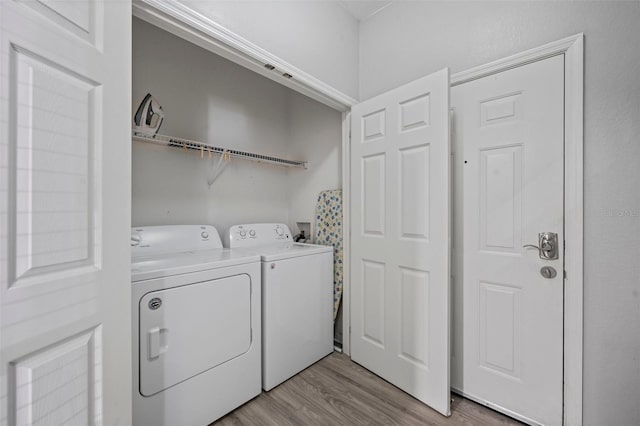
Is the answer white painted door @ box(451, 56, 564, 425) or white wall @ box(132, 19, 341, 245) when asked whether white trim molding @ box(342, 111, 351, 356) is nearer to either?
white wall @ box(132, 19, 341, 245)

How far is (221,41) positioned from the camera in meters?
1.37

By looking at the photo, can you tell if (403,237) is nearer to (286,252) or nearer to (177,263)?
(286,252)

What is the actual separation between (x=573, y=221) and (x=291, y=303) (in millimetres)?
1685

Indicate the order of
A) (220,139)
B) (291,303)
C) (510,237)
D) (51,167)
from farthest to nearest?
1. (220,139)
2. (291,303)
3. (510,237)
4. (51,167)

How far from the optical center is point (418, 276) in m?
1.70

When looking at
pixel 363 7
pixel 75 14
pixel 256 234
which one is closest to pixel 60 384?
pixel 75 14

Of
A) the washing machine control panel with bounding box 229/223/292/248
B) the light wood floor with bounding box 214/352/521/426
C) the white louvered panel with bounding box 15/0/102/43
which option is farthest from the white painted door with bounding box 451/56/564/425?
the white louvered panel with bounding box 15/0/102/43

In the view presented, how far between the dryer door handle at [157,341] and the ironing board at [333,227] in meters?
1.35

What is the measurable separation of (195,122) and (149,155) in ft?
1.50

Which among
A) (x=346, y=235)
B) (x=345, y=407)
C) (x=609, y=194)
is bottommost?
(x=345, y=407)

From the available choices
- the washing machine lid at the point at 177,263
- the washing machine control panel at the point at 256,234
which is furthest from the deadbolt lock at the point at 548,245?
the washing machine control panel at the point at 256,234

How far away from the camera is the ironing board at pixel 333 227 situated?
7.63 ft

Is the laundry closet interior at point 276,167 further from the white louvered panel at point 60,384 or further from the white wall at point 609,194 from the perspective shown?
the white louvered panel at point 60,384

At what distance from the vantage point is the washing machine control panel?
84.3 inches
